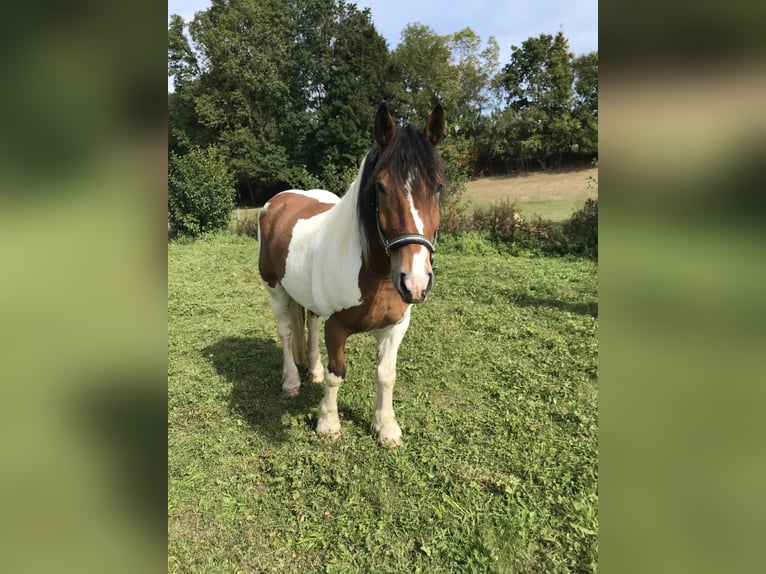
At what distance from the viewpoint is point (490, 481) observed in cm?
270

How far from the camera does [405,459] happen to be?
2.93 meters

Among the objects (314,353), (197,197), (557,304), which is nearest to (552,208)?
(557,304)

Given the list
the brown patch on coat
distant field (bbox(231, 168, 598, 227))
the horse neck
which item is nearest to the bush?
distant field (bbox(231, 168, 598, 227))

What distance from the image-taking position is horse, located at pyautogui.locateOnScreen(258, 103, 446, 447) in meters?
2.04

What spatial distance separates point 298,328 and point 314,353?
0.98ft

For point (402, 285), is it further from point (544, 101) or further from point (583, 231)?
point (544, 101)

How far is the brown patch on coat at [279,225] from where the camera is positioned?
353 cm

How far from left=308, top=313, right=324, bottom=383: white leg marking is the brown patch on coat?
532mm

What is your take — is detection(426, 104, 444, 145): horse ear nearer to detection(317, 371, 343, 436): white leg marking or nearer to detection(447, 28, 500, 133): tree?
detection(317, 371, 343, 436): white leg marking
